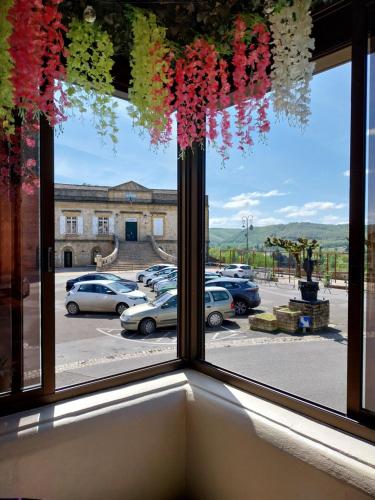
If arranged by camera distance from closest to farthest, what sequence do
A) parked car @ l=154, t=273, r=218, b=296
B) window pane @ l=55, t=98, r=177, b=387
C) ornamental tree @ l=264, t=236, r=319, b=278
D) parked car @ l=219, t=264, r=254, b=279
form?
ornamental tree @ l=264, t=236, r=319, b=278, window pane @ l=55, t=98, r=177, b=387, parked car @ l=219, t=264, r=254, b=279, parked car @ l=154, t=273, r=218, b=296

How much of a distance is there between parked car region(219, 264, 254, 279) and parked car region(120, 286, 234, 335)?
0.12m

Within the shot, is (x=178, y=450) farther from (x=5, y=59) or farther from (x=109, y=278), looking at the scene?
(x=5, y=59)

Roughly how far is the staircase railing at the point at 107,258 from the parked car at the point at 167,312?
1.22 feet

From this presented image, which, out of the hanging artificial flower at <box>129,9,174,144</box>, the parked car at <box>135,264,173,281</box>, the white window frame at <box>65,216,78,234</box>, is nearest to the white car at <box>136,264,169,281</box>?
the parked car at <box>135,264,173,281</box>

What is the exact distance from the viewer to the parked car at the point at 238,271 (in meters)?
2.01

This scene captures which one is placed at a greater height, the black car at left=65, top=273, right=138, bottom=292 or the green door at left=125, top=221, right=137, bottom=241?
the green door at left=125, top=221, right=137, bottom=241

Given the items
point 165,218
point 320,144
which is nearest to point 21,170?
point 165,218

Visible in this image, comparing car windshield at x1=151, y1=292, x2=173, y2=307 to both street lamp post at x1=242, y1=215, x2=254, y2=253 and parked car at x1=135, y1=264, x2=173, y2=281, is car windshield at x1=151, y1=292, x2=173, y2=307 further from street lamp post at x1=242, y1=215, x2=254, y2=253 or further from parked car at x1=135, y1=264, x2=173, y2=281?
street lamp post at x1=242, y1=215, x2=254, y2=253

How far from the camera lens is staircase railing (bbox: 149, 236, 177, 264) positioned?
2170mm

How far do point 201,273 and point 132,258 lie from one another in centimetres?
55

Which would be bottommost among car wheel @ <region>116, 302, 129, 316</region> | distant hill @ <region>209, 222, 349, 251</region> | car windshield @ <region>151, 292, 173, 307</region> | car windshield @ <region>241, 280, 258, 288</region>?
car wheel @ <region>116, 302, 129, 316</region>

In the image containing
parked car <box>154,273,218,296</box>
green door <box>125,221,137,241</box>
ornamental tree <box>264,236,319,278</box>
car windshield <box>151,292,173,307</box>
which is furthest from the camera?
green door <box>125,221,137,241</box>

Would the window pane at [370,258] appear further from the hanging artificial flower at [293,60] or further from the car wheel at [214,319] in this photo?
the car wheel at [214,319]

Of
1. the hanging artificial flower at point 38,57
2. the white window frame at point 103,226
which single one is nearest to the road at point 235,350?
the white window frame at point 103,226
